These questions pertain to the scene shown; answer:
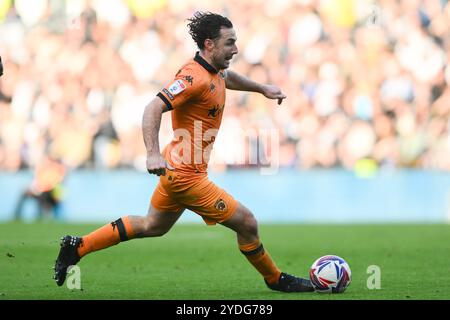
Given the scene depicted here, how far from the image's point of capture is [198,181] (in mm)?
6988

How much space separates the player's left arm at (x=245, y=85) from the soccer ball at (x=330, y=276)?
150cm

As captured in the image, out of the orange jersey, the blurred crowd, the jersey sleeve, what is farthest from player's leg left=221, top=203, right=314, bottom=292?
the blurred crowd

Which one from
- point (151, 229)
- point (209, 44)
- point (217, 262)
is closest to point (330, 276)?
point (151, 229)

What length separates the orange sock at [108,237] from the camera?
7102 mm

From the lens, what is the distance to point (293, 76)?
1852 cm

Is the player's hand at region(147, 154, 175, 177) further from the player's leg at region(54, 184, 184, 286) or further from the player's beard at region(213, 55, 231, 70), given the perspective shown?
the player's beard at region(213, 55, 231, 70)

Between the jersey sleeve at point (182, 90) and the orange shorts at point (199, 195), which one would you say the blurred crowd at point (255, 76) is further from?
the jersey sleeve at point (182, 90)

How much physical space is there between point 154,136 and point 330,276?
1.78 metres

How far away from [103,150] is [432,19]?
23.7 feet

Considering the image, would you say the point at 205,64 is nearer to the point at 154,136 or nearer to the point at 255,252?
the point at 154,136

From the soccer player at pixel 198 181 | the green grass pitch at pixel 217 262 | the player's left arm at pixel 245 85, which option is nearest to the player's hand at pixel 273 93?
the player's left arm at pixel 245 85

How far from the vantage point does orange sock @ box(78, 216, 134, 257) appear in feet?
23.3
